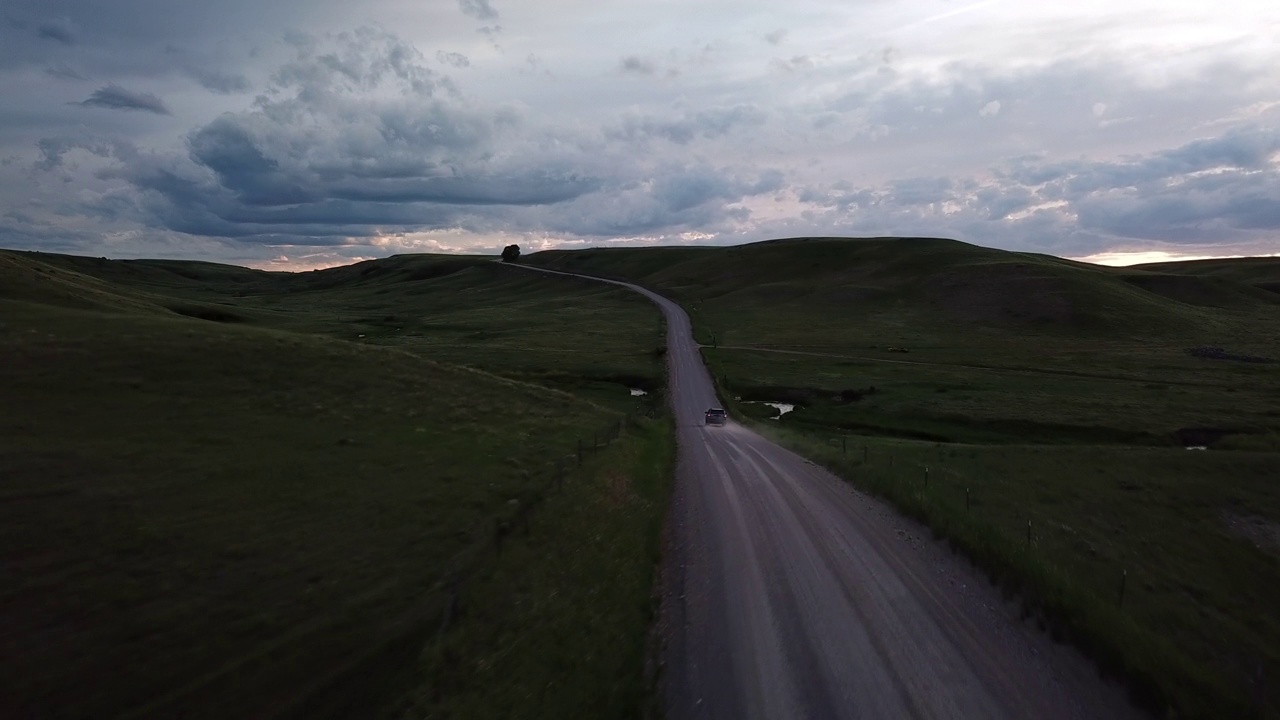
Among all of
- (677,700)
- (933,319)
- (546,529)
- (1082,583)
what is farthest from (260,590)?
(933,319)

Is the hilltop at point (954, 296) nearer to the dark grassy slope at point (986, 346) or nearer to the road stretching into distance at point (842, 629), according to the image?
the dark grassy slope at point (986, 346)

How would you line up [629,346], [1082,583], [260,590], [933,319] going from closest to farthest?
[260,590]
[1082,583]
[629,346]
[933,319]

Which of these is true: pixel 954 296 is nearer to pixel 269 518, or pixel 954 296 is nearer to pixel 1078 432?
pixel 1078 432

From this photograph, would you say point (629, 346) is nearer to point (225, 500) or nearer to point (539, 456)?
point (539, 456)

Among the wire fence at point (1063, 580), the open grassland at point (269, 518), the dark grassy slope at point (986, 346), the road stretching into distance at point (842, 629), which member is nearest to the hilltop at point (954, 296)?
the dark grassy slope at point (986, 346)

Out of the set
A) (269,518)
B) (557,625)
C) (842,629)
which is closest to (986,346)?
(842,629)

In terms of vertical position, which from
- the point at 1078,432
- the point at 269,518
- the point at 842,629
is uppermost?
the point at 269,518
